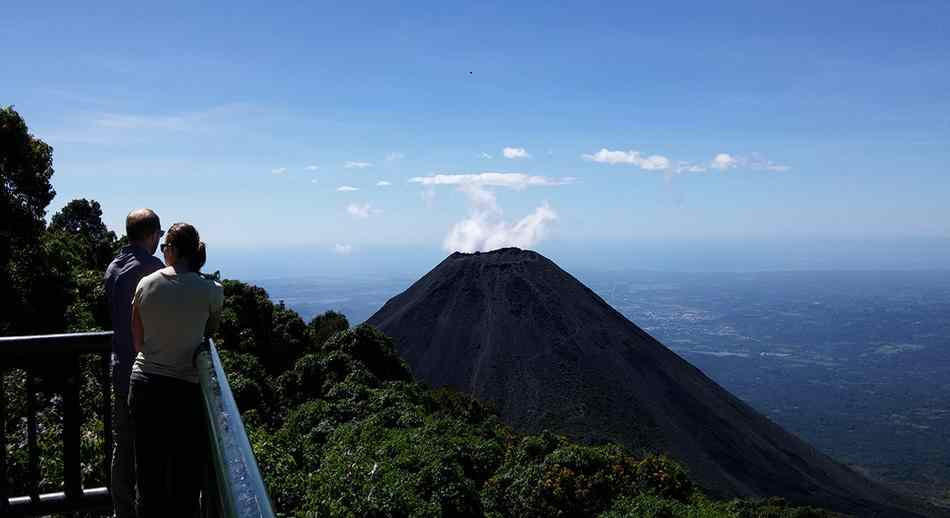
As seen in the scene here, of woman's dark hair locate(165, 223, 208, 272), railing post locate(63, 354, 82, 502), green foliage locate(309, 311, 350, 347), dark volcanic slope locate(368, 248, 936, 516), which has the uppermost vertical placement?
woman's dark hair locate(165, 223, 208, 272)

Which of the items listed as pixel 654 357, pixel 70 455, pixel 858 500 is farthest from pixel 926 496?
pixel 70 455

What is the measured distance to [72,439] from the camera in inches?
162

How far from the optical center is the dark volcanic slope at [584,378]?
53.4 metres

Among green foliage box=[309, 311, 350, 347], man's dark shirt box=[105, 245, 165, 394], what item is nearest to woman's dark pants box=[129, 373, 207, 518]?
man's dark shirt box=[105, 245, 165, 394]

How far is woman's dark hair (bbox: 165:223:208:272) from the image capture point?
348cm

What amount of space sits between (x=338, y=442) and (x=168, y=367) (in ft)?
34.2

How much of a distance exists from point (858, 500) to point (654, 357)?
21.4 meters

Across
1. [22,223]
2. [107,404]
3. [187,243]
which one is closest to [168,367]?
[187,243]

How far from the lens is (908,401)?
144 meters

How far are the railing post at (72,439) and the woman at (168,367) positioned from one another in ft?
2.94

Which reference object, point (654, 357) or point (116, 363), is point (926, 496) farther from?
point (116, 363)

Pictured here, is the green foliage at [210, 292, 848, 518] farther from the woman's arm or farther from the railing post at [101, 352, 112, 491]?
the woman's arm

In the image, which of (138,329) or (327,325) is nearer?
(138,329)

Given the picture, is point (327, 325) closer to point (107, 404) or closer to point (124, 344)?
point (107, 404)
